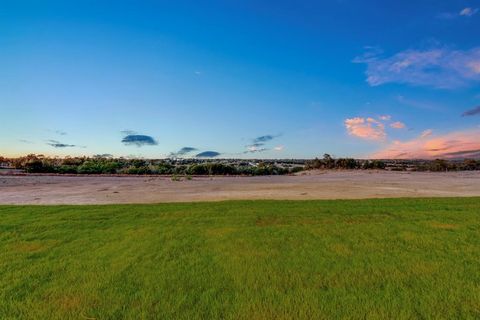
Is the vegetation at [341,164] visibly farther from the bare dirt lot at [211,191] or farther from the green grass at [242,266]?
the green grass at [242,266]

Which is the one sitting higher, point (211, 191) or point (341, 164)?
point (341, 164)

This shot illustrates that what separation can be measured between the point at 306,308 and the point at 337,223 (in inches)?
241

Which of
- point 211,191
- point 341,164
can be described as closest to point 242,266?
point 211,191

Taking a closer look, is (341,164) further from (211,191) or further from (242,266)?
(242,266)

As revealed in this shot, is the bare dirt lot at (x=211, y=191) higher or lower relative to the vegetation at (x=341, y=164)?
lower

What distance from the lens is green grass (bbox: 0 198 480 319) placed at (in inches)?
196

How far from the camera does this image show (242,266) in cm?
672

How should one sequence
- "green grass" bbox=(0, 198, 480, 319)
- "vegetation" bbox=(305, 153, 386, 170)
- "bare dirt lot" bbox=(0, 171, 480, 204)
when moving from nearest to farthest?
"green grass" bbox=(0, 198, 480, 319) < "bare dirt lot" bbox=(0, 171, 480, 204) < "vegetation" bbox=(305, 153, 386, 170)

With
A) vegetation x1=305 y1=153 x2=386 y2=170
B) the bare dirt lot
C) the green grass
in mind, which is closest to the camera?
the green grass

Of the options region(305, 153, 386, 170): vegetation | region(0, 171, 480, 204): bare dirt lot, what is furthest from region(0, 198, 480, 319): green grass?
region(305, 153, 386, 170): vegetation

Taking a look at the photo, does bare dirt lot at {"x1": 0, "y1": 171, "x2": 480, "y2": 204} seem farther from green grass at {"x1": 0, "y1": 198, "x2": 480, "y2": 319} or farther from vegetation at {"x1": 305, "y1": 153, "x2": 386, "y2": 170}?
vegetation at {"x1": 305, "y1": 153, "x2": 386, "y2": 170}

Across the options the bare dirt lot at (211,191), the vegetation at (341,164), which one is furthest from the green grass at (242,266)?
the vegetation at (341,164)

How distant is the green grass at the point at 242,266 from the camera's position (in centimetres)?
499

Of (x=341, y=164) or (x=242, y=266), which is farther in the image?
(x=341, y=164)
